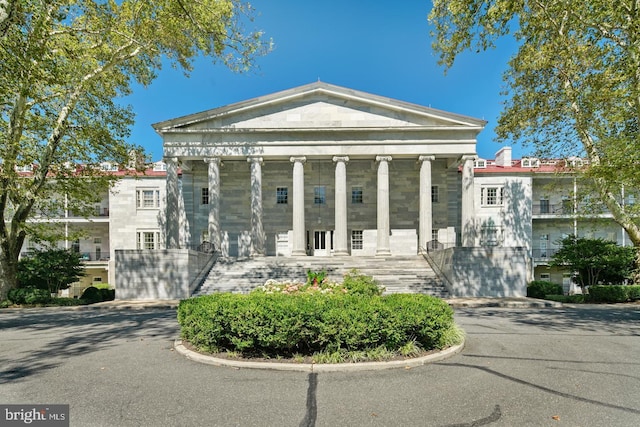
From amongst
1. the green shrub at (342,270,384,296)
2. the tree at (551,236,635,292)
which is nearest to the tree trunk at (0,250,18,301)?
the green shrub at (342,270,384,296)

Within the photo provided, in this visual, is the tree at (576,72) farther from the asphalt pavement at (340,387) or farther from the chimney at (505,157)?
the chimney at (505,157)

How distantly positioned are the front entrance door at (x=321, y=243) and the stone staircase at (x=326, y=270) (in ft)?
16.1

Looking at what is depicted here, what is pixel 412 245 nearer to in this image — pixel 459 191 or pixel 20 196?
pixel 459 191

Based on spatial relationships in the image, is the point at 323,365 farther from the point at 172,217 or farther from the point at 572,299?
the point at 172,217

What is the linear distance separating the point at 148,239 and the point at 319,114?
20.1m

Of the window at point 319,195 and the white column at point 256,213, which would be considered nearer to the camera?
the white column at point 256,213

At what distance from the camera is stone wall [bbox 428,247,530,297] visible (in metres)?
20.3

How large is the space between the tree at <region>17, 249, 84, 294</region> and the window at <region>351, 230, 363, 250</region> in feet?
62.5

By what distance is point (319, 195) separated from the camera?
3192 cm

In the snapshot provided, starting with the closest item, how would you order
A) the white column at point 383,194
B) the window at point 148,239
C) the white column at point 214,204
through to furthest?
the white column at point 214,204
the white column at point 383,194
the window at point 148,239

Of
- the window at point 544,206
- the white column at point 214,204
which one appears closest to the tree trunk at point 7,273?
the white column at point 214,204

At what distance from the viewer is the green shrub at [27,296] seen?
18859mm

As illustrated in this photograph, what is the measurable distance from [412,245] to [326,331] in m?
25.2

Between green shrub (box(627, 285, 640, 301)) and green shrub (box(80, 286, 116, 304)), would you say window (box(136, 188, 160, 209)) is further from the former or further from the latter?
green shrub (box(627, 285, 640, 301))
